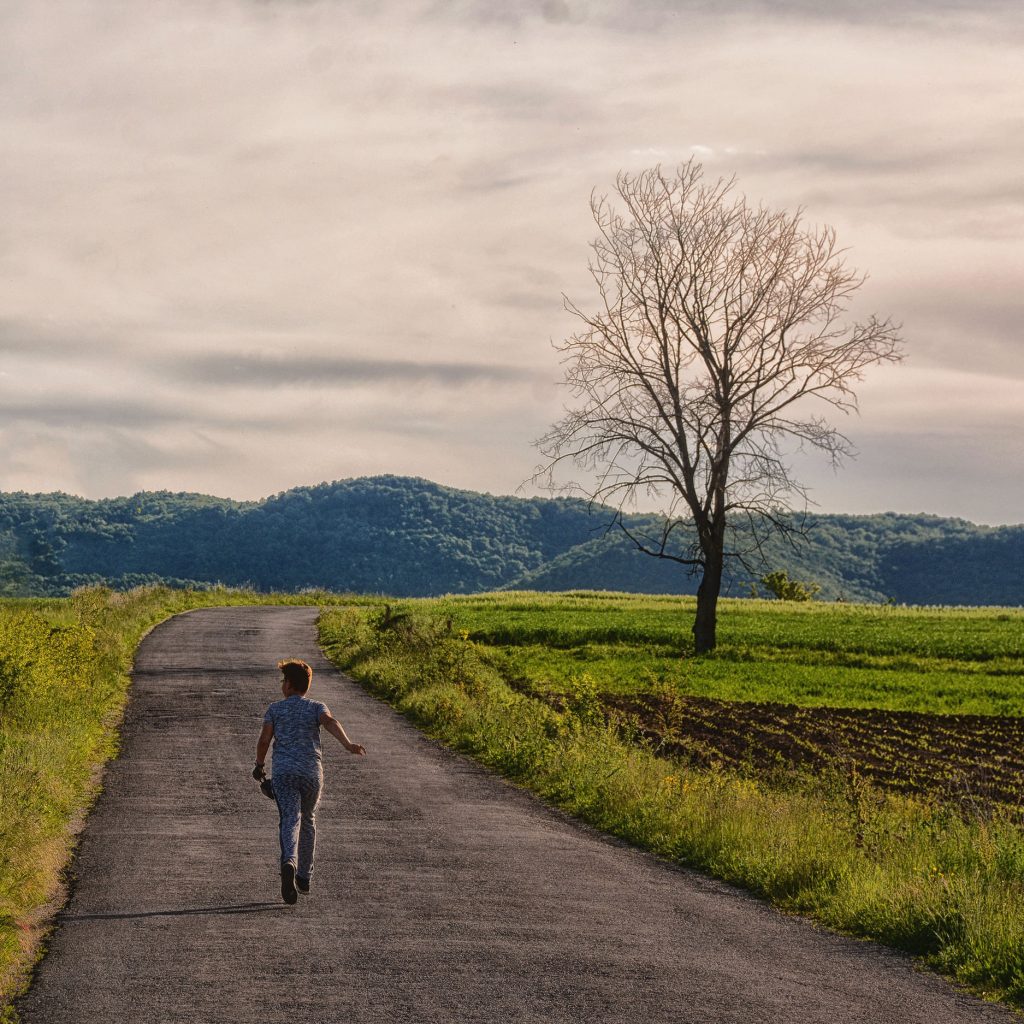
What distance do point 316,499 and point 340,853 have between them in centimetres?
17944

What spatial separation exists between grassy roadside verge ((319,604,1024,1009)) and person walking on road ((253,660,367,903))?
439cm

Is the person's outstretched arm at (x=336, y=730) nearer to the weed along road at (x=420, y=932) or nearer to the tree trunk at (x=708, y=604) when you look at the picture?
the weed along road at (x=420, y=932)

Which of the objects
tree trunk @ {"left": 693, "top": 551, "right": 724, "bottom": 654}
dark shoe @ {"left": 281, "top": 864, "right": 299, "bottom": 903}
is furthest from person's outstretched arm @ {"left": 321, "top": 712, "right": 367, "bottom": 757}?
tree trunk @ {"left": 693, "top": 551, "right": 724, "bottom": 654}

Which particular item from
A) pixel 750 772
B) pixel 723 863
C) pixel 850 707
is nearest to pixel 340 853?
pixel 723 863

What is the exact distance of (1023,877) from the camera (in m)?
10.8

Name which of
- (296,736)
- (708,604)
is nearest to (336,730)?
(296,736)

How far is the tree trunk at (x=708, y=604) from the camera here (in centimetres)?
4281

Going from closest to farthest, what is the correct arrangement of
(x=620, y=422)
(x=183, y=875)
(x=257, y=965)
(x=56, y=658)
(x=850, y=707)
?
(x=257, y=965) → (x=183, y=875) → (x=56, y=658) → (x=850, y=707) → (x=620, y=422)

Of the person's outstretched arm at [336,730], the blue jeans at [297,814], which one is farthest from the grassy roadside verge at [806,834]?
the blue jeans at [297,814]

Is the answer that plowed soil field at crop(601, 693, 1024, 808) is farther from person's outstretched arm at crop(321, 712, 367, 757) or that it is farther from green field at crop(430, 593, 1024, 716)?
person's outstretched arm at crop(321, 712, 367, 757)

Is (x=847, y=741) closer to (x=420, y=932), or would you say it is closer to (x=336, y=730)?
(x=336, y=730)

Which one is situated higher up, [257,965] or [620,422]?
[620,422]

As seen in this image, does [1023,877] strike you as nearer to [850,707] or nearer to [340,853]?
[340,853]

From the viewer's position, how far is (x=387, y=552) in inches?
6929
